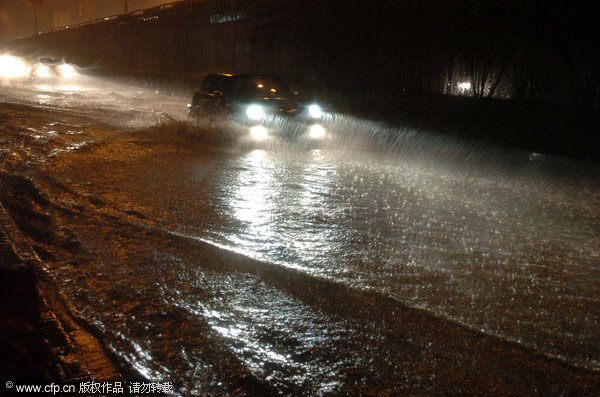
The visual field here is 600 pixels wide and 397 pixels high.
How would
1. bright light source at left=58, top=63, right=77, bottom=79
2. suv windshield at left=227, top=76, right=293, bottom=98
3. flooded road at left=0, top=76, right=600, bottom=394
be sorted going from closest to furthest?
flooded road at left=0, top=76, right=600, bottom=394
suv windshield at left=227, top=76, right=293, bottom=98
bright light source at left=58, top=63, right=77, bottom=79

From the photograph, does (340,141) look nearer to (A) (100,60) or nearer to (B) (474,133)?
(B) (474,133)

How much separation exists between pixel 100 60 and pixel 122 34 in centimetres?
600

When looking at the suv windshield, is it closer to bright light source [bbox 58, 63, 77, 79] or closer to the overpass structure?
the overpass structure

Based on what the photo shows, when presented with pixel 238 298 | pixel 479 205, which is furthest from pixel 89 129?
pixel 238 298

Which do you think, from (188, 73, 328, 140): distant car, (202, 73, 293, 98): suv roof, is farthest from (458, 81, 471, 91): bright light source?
(202, 73, 293, 98): suv roof

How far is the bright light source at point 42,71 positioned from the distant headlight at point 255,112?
96.5ft

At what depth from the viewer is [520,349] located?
13.7ft


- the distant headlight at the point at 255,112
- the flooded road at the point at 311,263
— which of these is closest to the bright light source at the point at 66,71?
the distant headlight at the point at 255,112

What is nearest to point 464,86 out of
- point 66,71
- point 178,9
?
point 178,9

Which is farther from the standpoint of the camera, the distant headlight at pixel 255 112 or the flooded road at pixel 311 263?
the distant headlight at pixel 255 112

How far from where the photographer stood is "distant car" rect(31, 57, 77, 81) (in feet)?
129

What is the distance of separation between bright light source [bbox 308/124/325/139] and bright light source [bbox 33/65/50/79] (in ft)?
97.7

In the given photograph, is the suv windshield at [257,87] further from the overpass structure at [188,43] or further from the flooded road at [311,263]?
the overpass structure at [188,43]

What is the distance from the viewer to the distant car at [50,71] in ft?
129
